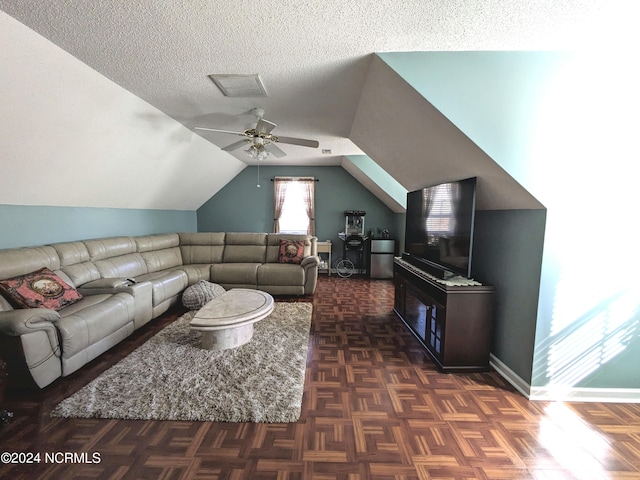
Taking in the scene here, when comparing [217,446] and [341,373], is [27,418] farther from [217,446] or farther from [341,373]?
[341,373]

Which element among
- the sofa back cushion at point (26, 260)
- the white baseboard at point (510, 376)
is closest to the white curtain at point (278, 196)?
the sofa back cushion at point (26, 260)

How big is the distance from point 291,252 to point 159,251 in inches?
84.0

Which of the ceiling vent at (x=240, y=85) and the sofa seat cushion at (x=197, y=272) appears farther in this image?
the sofa seat cushion at (x=197, y=272)

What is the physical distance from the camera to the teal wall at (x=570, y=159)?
69.9 inches

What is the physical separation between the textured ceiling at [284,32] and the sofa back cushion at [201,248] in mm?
2994

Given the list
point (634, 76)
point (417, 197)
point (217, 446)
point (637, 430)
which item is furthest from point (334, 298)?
point (634, 76)

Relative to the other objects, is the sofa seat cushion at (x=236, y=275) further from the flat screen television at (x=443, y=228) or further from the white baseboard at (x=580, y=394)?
the white baseboard at (x=580, y=394)

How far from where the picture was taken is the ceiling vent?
2172mm

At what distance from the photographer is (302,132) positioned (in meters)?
3.61

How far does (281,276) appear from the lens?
432cm

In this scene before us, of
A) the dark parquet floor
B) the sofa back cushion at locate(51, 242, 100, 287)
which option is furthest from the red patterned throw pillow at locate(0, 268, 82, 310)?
the dark parquet floor

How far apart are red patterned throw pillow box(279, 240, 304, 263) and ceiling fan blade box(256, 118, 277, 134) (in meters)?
2.34

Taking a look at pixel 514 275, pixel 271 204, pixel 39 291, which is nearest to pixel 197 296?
pixel 39 291

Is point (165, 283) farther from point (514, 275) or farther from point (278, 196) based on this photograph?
point (514, 275)
